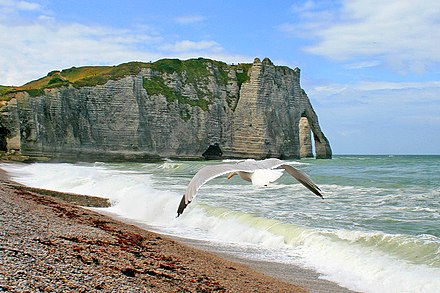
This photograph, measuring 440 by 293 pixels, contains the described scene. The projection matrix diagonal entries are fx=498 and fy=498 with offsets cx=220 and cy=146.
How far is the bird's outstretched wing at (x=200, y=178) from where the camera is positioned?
5828 millimetres

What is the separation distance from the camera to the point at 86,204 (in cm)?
1583

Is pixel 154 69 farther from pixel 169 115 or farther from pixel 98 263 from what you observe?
pixel 98 263

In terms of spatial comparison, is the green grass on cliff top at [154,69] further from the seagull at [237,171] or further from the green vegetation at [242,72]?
the seagull at [237,171]

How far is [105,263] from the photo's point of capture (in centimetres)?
566

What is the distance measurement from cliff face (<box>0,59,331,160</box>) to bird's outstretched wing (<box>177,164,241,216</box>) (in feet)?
131

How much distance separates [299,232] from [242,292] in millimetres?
4692

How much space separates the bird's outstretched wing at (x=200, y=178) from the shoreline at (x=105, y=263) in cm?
92

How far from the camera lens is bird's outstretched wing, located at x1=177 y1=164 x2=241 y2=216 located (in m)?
5.83

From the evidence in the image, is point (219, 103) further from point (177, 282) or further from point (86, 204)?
point (177, 282)

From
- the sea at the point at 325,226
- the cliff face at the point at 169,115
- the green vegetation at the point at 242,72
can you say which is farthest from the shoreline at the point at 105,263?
the green vegetation at the point at 242,72

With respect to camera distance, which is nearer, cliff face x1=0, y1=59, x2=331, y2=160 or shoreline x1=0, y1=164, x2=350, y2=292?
shoreline x1=0, y1=164, x2=350, y2=292

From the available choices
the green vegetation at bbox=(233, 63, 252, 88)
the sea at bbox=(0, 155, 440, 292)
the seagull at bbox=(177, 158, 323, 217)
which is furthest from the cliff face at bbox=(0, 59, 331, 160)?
the seagull at bbox=(177, 158, 323, 217)

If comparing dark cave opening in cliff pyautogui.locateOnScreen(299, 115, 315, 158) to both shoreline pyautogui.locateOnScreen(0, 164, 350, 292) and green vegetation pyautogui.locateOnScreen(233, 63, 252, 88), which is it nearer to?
green vegetation pyautogui.locateOnScreen(233, 63, 252, 88)

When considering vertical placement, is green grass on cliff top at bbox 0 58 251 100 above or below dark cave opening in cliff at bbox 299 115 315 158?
above
